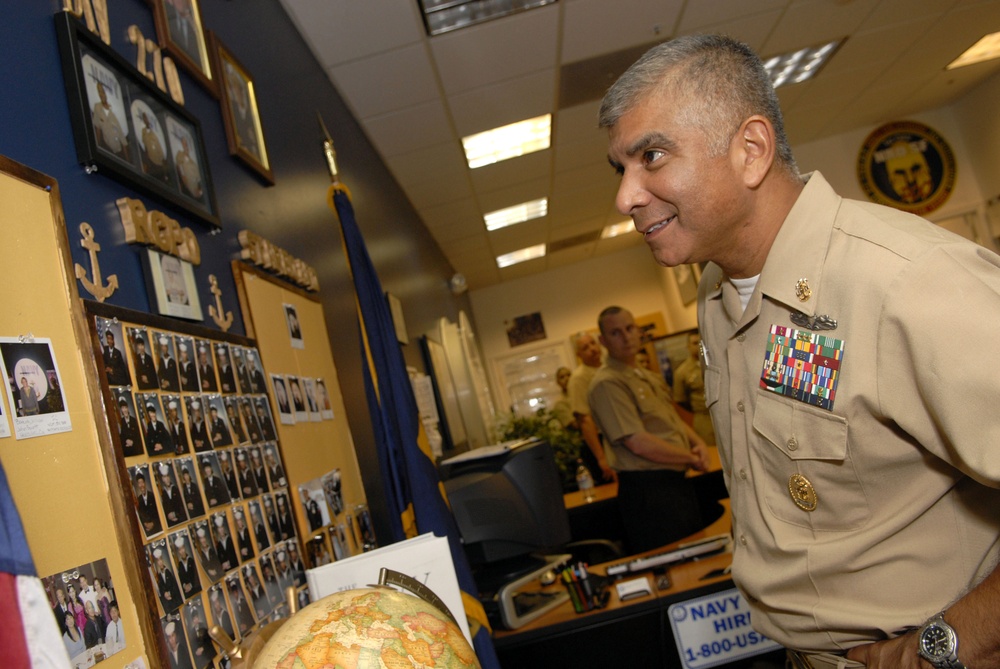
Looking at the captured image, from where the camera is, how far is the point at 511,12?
3574mm

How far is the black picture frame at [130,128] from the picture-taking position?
1.20 meters

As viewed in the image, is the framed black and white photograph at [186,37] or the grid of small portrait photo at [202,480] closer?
the grid of small portrait photo at [202,480]

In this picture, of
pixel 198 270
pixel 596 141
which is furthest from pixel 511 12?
pixel 198 270

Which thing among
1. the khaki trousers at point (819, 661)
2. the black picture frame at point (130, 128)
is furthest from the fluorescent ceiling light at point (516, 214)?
the khaki trousers at point (819, 661)

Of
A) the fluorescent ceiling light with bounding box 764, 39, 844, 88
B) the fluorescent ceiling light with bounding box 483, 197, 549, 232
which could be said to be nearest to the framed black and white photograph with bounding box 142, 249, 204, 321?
the fluorescent ceiling light with bounding box 764, 39, 844, 88

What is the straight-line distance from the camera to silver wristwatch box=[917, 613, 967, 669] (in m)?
1.04

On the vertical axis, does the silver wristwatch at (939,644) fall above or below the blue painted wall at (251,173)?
below

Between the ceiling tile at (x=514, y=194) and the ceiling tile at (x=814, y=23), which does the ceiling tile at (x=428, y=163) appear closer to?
the ceiling tile at (x=514, y=194)

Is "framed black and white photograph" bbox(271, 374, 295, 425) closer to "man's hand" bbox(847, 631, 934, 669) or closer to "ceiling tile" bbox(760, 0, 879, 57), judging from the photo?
"man's hand" bbox(847, 631, 934, 669)

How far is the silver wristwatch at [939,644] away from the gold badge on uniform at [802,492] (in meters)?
0.24

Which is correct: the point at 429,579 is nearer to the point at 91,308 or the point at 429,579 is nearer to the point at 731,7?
the point at 91,308

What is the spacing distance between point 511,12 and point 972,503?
10.2 ft

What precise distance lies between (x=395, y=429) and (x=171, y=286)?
36.4 inches

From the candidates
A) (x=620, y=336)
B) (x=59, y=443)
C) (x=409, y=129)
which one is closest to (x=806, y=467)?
(x=59, y=443)
